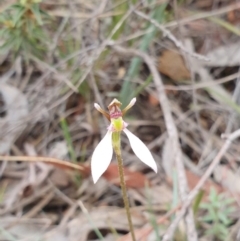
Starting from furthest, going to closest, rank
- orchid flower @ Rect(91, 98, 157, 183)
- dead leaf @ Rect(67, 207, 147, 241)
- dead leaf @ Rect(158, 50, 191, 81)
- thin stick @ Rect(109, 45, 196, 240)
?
dead leaf @ Rect(158, 50, 191, 81) < dead leaf @ Rect(67, 207, 147, 241) < thin stick @ Rect(109, 45, 196, 240) < orchid flower @ Rect(91, 98, 157, 183)

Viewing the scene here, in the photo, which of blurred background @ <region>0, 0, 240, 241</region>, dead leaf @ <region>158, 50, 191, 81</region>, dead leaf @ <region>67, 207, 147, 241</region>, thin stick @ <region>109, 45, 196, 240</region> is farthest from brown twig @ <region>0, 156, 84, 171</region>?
dead leaf @ <region>158, 50, 191, 81</region>

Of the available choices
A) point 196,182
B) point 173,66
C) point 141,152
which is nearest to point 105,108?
point 173,66

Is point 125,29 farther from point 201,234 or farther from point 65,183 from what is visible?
point 201,234

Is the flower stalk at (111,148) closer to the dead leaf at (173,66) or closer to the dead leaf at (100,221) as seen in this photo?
the dead leaf at (100,221)

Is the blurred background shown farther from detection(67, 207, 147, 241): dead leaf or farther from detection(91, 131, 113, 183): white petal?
detection(91, 131, 113, 183): white petal

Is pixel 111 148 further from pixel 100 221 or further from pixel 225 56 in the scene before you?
pixel 225 56

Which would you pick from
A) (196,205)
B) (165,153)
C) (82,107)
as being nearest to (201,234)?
(196,205)

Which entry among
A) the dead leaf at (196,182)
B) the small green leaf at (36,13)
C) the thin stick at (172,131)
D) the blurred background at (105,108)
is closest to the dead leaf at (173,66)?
the blurred background at (105,108)
